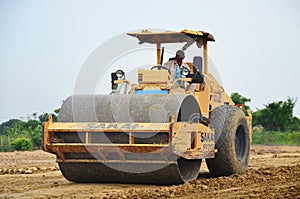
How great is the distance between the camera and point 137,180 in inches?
421

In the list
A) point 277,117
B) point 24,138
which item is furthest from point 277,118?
point 24,138

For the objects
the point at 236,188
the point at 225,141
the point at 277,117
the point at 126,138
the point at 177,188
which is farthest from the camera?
the point at 277,117

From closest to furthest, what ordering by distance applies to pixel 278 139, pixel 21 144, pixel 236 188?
pixel 236 188 → pixel 21 144 → pixel 278 139

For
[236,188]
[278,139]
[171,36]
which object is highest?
[171,36]

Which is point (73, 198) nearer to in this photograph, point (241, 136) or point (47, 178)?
point (47, 178)

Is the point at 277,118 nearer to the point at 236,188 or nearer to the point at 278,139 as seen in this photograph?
the point at 278,139

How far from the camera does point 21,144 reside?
1069 inches

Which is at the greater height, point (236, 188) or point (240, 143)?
point (240, 143)

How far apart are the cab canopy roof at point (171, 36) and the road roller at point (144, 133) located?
26 cm

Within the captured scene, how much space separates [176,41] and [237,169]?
2.87 metres

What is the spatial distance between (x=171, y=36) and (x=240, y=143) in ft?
8.71

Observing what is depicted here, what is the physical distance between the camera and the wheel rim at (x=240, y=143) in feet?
43.2

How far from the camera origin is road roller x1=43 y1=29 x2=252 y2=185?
1005 centimetres

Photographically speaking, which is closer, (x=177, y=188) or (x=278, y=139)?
Result: (x=177, y=188)
